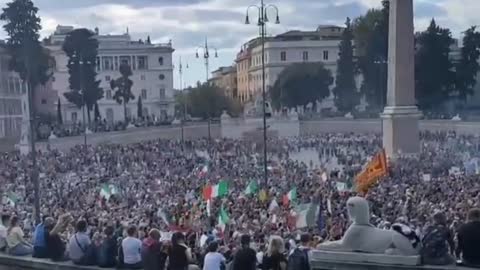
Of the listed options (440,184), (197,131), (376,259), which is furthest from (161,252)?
(197,131)

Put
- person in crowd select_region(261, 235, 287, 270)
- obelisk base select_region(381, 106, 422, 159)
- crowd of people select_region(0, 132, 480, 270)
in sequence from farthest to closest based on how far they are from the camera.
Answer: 1. obelisk base select_region(381, 106, 422, 159)
2. crowd of people select_region(0, 132, 480, 270)
3. person in crowd select_region(261, 235, 287, 270)

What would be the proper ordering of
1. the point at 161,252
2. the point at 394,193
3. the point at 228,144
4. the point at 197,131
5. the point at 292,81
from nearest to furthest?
the point at 161,252, the point at 394,193, the point at 228,144, the point at 197,131, the point at 292,81

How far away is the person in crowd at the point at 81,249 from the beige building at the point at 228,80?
115199 millimetres

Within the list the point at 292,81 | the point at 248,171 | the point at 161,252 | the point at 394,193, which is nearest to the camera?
the point at 161,252

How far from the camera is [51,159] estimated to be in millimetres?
49812

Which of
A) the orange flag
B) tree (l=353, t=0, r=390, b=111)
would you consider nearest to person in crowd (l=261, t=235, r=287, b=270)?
the orange flag

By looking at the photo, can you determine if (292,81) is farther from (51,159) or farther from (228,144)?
(51,159)

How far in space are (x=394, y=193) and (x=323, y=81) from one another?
2628 inches

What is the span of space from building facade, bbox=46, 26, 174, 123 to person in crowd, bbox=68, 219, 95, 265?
320ft

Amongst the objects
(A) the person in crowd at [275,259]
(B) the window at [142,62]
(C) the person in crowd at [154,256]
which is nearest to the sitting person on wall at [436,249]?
(A) the person in crowd at [275,259]

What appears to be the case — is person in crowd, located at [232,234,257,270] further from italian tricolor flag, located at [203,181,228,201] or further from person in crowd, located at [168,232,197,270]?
italian tricolor flag, located at [203,181,228,201]

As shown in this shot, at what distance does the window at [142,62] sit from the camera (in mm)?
112500

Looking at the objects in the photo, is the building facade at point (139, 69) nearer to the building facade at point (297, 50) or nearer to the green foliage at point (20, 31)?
the building facade at point (297, 50)

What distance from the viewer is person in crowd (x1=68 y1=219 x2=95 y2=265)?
1059 cm
